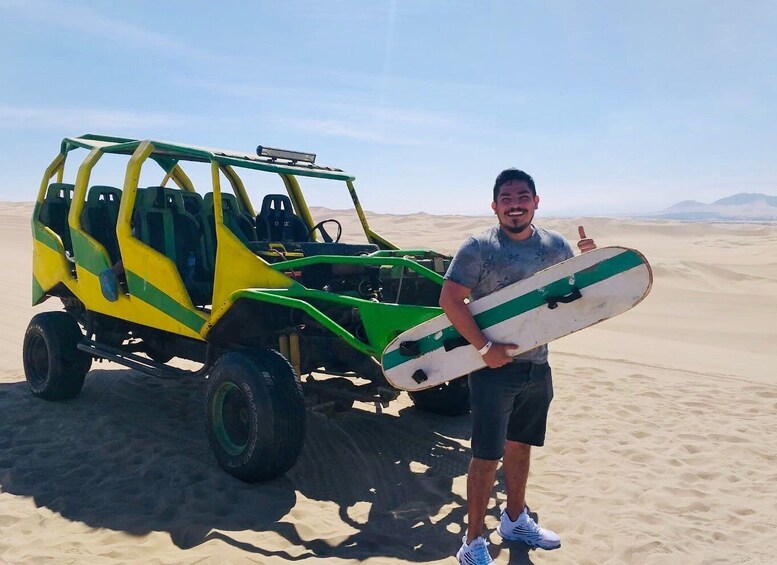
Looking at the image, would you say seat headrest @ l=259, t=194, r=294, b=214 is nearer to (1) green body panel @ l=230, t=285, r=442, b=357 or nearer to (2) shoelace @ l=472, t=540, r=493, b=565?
(1) green body panel @ l=230, t=285, r=442, b=357

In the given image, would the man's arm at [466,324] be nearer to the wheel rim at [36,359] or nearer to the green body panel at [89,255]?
the green body panel at [89,255]

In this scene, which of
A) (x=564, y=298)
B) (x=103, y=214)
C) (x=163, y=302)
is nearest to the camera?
(x=564, y=298)

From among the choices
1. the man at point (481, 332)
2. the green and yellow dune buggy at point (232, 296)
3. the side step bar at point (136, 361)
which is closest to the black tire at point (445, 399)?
the green and yellow dune buggy at point (232, 296)

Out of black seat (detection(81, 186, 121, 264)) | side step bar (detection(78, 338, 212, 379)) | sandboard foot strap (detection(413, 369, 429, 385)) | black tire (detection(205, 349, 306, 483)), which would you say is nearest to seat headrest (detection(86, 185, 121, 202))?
black seat (detection(81, 186, 121, 264))

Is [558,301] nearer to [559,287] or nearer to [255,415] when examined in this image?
[559,287]

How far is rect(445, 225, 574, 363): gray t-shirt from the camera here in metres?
3.19

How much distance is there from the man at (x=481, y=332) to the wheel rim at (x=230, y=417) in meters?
1.88

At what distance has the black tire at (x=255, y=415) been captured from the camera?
14.0 feet

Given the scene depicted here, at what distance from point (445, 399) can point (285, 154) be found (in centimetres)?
263

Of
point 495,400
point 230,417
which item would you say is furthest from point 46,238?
point 495,400

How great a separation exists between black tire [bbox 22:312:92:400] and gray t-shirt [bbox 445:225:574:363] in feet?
15.3

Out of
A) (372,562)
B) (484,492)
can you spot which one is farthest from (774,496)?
(372,562)

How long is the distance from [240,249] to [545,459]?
110 inches

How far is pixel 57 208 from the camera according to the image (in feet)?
23.1
